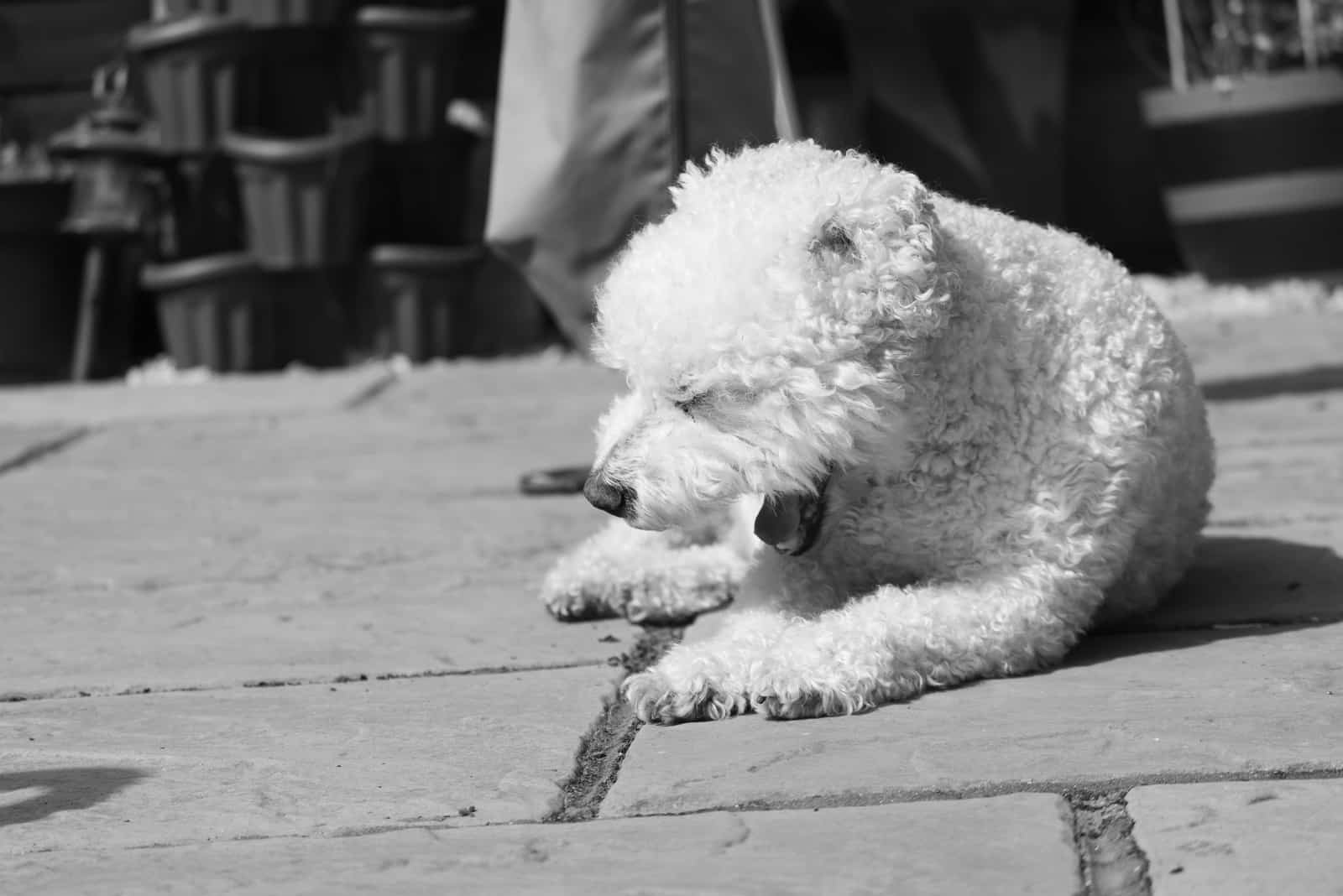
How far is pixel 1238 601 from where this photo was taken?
322 centimetres

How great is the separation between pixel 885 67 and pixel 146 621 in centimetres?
613

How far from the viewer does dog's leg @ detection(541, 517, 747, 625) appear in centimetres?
337

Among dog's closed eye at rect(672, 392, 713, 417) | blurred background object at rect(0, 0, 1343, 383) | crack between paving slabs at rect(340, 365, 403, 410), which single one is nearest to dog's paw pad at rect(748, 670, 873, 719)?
dog's closed eye at rect(672, 392, 713, 417)

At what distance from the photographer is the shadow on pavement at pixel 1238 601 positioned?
2.98 meters

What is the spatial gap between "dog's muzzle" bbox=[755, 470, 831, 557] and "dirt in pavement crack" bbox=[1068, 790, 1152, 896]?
809 millimetres

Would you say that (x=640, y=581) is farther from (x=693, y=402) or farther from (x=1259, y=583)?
(x=1259, y=583)

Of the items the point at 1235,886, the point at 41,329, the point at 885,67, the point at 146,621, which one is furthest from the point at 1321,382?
the point at 41,329

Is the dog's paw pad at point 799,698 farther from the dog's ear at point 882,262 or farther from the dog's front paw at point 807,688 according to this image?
the dog's ear at point 882,262

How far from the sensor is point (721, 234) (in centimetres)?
275

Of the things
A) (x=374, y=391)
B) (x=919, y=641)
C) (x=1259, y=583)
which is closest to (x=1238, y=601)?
(x=1259, y=583)

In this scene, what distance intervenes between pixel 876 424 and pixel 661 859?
921 millimetres

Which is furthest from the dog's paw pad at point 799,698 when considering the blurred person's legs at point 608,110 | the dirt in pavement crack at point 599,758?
the blurred person's legs at point 608,110

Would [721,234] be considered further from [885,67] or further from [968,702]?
[885,67]

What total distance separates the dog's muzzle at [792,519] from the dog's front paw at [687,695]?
35 centimetres
